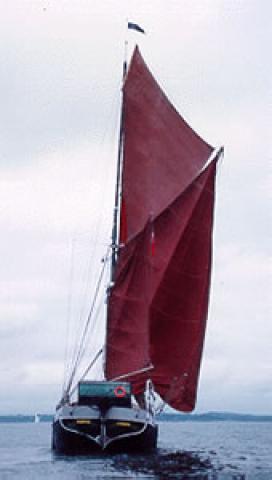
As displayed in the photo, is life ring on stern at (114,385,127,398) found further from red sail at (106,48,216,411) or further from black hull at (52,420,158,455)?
red sail at (106,48,216,411)

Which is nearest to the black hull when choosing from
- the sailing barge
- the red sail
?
the sailing barge

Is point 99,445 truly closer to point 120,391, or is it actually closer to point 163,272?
point 120,391

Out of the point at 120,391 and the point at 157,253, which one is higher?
the point at 157,253

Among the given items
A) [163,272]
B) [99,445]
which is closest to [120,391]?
[99,445]

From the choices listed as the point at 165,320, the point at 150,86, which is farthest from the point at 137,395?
the point at 150,86

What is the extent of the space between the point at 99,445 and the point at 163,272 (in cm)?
1225

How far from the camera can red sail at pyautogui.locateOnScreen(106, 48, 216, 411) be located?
53125 millimetres

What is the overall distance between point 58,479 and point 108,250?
2115 centimetres

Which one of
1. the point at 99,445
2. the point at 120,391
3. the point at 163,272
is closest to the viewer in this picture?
the point at 99,445

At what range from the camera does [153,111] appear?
58562 mm

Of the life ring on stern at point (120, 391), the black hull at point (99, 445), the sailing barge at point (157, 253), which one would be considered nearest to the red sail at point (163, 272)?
the sailing barge at point (157, 253)

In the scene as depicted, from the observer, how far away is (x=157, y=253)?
5494 cm

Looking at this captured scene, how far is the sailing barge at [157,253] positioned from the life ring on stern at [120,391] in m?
0.36

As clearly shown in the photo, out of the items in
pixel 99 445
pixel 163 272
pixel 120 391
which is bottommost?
pixel 99 445
